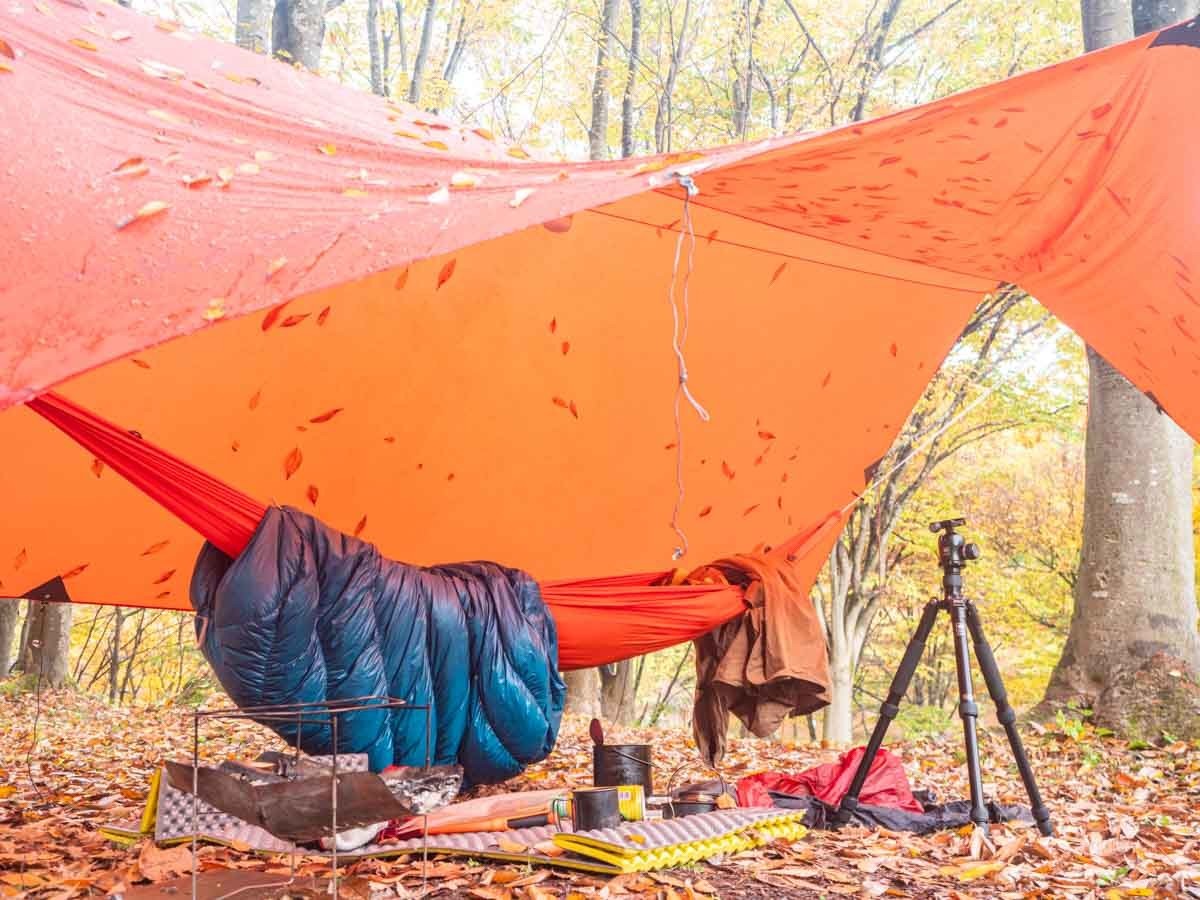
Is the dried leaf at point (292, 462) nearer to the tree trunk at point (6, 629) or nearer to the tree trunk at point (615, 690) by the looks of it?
the tree trunk at point (615, 690)

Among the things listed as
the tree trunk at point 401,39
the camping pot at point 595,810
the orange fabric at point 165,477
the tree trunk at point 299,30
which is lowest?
the camping pot at point 595,810

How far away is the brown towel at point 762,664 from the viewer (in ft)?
9.67

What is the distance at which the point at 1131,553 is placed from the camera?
387 cm

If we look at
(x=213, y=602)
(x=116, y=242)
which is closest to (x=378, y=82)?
(x=213, y=602)

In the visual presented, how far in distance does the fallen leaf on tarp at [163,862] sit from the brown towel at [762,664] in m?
1.48

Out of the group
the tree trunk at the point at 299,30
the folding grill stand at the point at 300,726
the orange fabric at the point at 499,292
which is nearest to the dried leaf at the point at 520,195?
the orange fabric at the point at 499,292

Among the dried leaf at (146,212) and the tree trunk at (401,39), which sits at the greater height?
the tree trunk at (401,39)

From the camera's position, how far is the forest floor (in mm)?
2010

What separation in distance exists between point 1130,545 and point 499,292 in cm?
261

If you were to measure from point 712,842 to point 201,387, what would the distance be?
185 centimetres

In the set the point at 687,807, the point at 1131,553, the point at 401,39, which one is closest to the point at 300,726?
the point at 687,807

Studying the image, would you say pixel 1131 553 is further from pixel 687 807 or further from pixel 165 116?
A: pixel 165 116

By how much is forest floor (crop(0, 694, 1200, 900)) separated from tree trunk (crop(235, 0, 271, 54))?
344cm

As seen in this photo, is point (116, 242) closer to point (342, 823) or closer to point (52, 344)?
point (52, 344)
